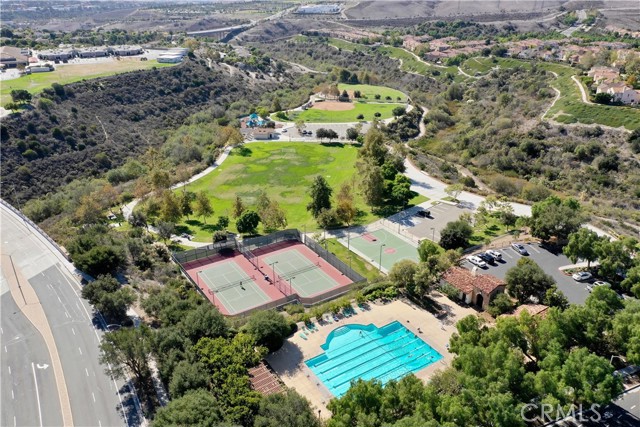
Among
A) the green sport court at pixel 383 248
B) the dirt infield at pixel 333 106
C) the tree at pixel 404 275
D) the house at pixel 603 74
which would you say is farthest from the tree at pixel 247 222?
the house at pixel 603 74

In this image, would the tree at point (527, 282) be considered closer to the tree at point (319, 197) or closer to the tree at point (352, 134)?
the tree at point (319, 197)

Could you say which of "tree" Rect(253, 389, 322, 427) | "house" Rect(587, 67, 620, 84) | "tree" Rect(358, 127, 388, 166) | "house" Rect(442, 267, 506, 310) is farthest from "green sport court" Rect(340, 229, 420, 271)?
Answer: "house" Rect(587, 67, 620, 84)

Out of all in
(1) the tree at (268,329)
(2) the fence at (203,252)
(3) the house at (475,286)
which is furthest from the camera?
(2) the fence at (203,252)

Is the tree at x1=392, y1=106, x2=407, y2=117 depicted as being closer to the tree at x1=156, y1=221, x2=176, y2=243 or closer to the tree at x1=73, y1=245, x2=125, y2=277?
the tree at x1=156, y1=221, x2=176, y2=243

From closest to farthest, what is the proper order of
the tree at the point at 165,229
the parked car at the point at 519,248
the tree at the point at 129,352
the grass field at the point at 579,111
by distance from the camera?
the tree at the point at 129,352 → the parked car at the point at 519,248 → the tree at the point at 165,229 → the grass field at the point at 579,111

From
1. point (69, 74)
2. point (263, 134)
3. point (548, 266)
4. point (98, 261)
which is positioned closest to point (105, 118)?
point (69, 74)

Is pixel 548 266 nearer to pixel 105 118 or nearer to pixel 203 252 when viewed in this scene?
pixel 203 252

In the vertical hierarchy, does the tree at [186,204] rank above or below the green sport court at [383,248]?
above
